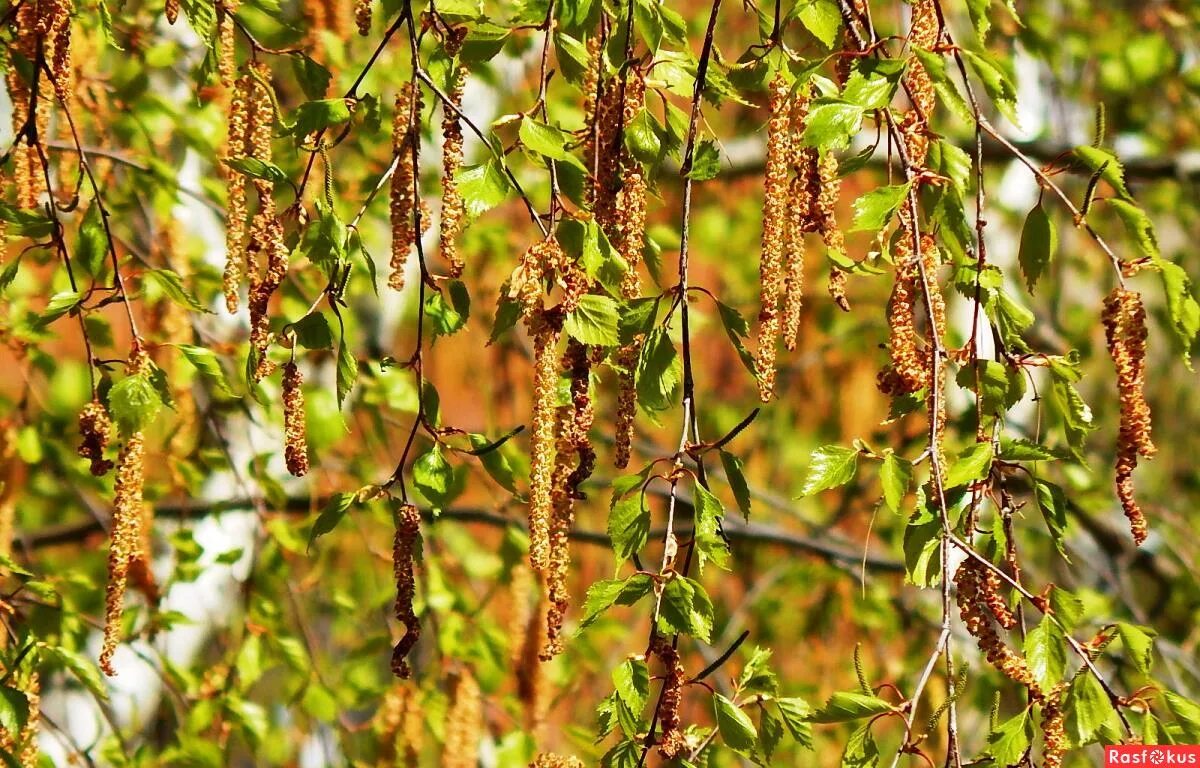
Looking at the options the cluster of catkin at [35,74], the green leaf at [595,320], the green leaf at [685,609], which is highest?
the cluster of catkin at [35,74]

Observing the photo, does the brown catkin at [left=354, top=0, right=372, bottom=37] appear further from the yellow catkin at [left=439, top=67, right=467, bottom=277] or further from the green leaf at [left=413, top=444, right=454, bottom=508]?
the green leaf at [left=413, top=444, right=454, bottom=508]

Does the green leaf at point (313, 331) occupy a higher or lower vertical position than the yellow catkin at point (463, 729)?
higher

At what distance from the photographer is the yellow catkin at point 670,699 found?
96cm

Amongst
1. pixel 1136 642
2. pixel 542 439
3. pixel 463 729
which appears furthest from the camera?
pixel 463 729

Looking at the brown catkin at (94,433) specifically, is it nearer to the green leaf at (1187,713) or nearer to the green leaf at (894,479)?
the green leaf at (894,479)

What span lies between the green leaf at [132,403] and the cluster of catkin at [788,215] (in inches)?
17.6

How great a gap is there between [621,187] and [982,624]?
1.31ft

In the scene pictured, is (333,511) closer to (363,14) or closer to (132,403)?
(132,403)

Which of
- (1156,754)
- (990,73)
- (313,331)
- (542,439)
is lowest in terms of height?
(1156,754)

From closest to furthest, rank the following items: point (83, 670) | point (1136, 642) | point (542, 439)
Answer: point (542, 439) → point (1136, 642) → point (83, 670)

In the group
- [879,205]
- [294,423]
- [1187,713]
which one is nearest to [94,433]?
[294,423]

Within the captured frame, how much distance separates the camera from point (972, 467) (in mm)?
987

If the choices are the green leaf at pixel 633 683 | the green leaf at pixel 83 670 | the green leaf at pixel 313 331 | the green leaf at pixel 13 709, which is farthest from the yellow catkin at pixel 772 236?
the green leaf at pixel 83 670

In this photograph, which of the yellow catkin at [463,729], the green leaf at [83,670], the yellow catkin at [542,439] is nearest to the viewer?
the yellow catkin at [542,439]
